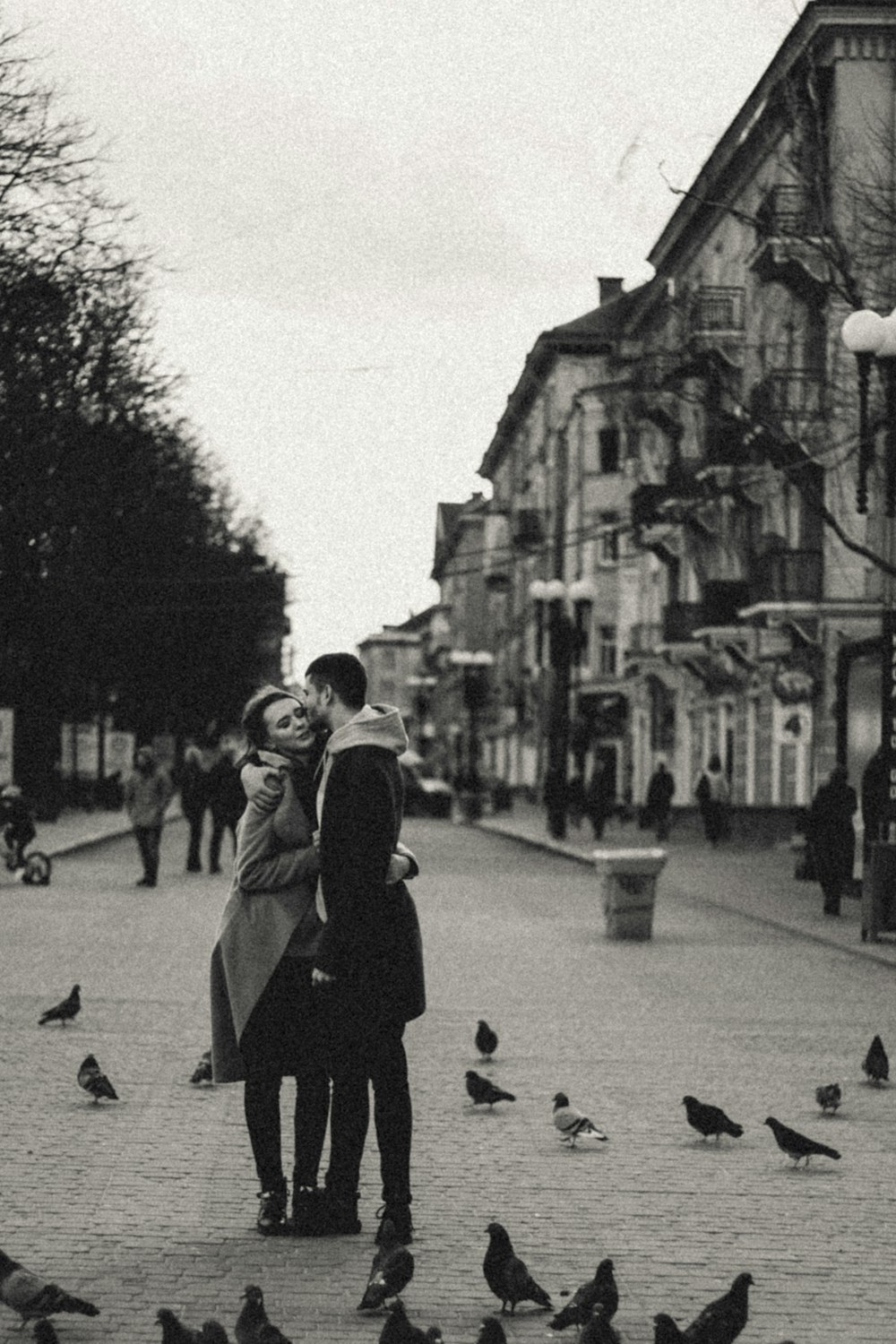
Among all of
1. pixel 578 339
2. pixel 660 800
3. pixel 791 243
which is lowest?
pixel 660 800

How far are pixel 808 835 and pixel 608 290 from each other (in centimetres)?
6296

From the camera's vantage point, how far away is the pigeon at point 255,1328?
5.95 m

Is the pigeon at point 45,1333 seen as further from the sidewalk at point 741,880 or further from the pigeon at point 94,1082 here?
the sidewalk at point 741,880

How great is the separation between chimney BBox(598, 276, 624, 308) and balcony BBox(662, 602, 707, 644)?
34.7m

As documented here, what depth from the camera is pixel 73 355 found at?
35.7 meters

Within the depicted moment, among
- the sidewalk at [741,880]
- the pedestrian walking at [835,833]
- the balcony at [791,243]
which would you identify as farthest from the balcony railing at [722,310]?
the pedestrian walking at [835,833]

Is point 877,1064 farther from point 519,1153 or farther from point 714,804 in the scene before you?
point 714,804

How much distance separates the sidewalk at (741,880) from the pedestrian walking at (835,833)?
330 mm

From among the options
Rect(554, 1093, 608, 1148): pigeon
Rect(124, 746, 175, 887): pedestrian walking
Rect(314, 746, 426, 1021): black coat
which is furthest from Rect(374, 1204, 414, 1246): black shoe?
Rect(124, 746, 175, 887): pedestrian walking

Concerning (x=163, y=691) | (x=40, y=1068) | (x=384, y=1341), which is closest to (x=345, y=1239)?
(x=384, y=1341)

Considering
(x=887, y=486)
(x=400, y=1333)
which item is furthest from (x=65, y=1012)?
(x=887, y=486)

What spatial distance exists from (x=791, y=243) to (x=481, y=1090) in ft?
88.6

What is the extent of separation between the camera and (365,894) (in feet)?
26.2

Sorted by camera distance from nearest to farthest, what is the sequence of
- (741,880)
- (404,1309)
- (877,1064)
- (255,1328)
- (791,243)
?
1. (255,1328)
2. (404,1309)
3. (877,1064)
4. (741,880)
5. (791,243)
